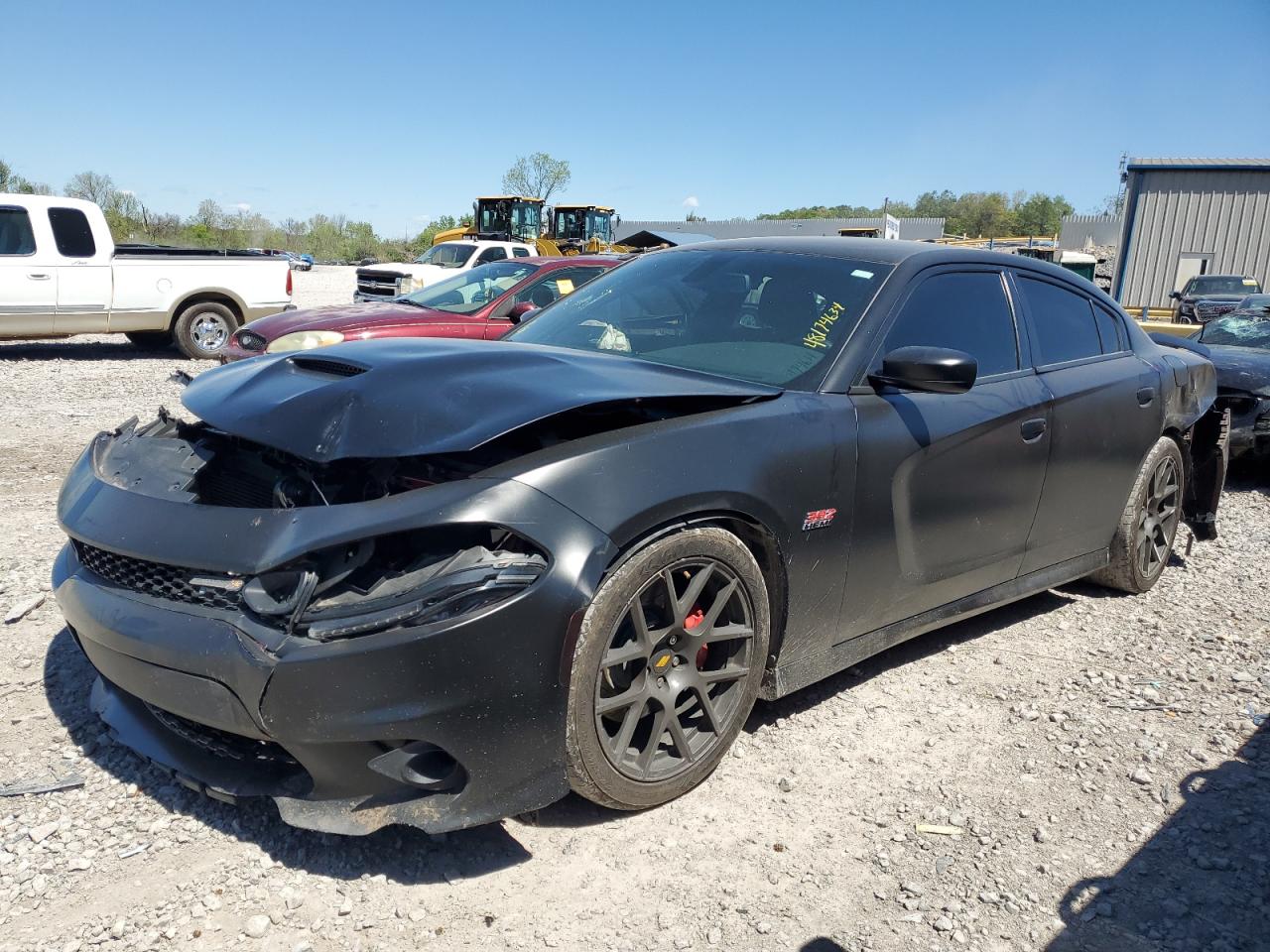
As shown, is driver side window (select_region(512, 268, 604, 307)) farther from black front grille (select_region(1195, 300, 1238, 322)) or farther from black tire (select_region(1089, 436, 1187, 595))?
black front grille (select_region(1195, 300, 1238, 322))

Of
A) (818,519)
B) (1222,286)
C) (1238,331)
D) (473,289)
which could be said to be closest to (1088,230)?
(1222,286)

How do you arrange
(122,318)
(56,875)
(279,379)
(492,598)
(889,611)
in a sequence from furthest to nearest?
(122,318)
(889,611)
(279,379)
(56,875)
(492,598)

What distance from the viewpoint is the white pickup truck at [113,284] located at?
11883mm

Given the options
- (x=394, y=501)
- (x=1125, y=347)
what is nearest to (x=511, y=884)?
(x=394, y=501)

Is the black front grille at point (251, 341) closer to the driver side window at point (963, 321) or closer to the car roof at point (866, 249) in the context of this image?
the car roof at point (866, 249)

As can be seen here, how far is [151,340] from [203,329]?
1.26m

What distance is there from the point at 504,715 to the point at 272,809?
901 mm

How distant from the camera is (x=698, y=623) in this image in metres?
2.74

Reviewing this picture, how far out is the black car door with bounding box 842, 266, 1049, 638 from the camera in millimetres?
3174

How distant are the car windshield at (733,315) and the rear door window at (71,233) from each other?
10828mm

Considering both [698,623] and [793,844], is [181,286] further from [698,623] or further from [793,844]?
[793,844]

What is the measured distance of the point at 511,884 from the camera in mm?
2453

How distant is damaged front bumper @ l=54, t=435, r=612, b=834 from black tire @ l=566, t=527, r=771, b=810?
10cm

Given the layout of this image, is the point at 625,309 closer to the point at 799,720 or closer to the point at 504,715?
the point at 799,720
